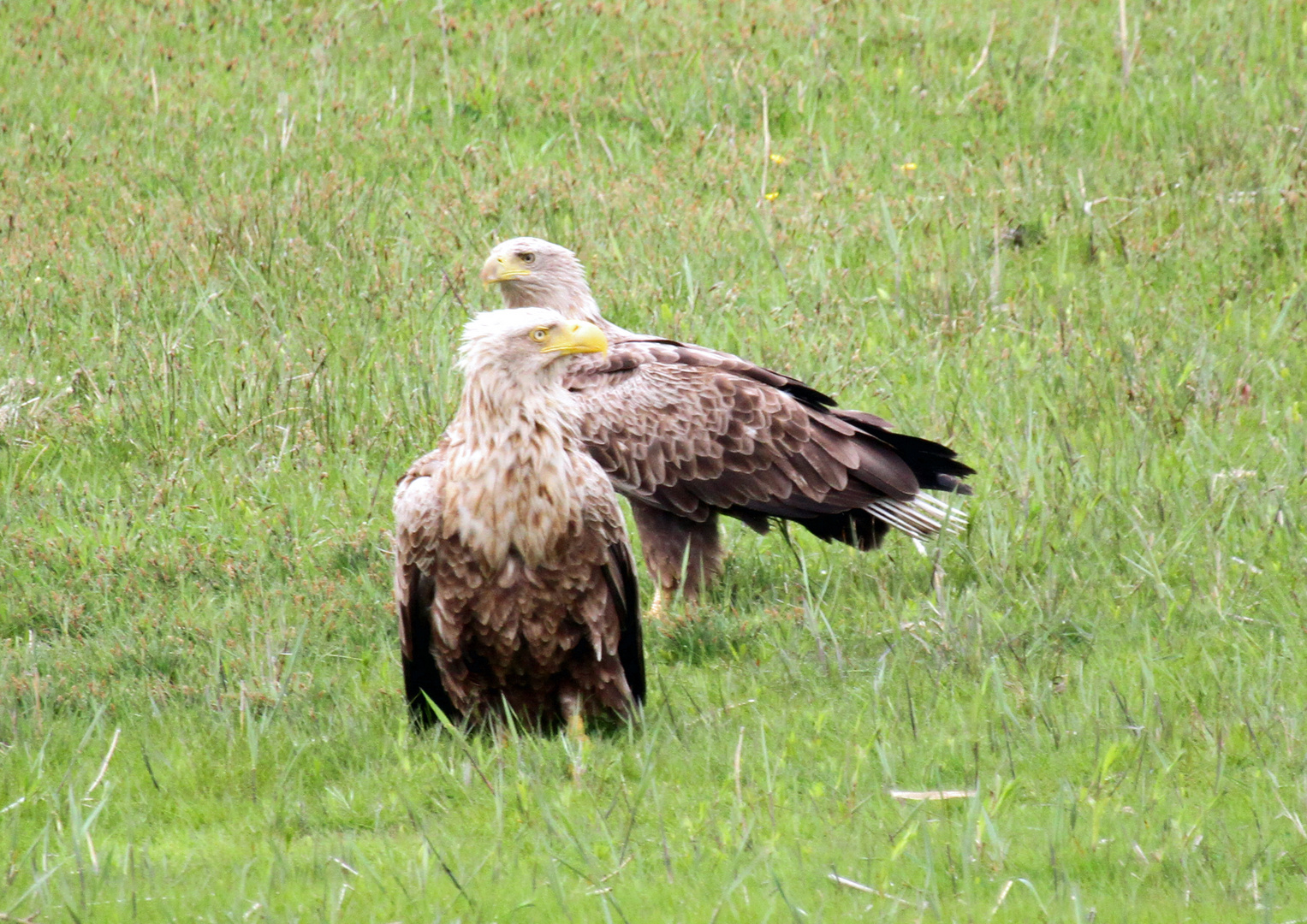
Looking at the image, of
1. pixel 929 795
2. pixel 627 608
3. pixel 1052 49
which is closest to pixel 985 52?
pixel 1052 49

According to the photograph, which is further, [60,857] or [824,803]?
[824,803]

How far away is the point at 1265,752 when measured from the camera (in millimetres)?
4141

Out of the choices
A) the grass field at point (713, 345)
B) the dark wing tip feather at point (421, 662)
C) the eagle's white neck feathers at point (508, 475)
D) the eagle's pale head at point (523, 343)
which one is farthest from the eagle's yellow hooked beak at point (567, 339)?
the grass field at point (713, 345)

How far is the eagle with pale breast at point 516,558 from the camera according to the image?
457 centimetres

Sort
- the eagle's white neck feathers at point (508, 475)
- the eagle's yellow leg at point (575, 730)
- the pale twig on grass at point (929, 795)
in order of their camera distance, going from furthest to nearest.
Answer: the eagle's white neck feathers at point (508, 475)
the eagle's yellow leg at point (575, 730)
the pale twig on grass at point (929, 795)

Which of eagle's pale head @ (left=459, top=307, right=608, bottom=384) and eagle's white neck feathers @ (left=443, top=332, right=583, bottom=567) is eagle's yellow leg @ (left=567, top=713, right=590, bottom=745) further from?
eagle's pale head @ (left=459, top=307, right=608, bottom=384)

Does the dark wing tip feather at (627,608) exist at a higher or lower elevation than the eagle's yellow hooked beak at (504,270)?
lower

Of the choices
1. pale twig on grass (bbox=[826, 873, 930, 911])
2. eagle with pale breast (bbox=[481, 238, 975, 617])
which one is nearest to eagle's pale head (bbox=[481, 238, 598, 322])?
Answer: eagle with pale breast (bbox=[481, 238, 975, 617])

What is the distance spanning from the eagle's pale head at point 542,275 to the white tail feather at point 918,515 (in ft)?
5.25

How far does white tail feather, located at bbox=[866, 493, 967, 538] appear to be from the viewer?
598 cm

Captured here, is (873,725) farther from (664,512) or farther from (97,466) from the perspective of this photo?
(97,466)

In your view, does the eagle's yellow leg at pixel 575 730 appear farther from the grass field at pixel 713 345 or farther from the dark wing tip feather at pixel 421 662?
the dark wing tip feather at pixel 421 662

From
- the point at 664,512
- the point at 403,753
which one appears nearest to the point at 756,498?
the point at 664,512

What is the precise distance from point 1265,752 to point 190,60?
943 centimetres
